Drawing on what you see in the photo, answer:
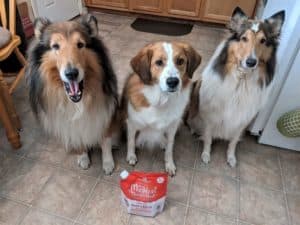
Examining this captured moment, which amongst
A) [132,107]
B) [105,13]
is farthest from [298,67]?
[105,13]

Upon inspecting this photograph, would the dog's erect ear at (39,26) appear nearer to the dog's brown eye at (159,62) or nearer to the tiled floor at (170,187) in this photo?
the dog's brown eye at (159,62)

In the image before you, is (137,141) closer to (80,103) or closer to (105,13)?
(80,103)

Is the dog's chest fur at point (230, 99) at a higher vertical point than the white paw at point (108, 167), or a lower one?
higher

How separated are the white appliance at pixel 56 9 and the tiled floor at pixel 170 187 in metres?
1.83

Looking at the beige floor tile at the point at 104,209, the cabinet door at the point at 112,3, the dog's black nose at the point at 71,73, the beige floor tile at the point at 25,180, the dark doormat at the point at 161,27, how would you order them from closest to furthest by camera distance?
the dog's black nose at the point at 71,73, the beige floor tile at the point at 104,209, the beige floor tile at the point at 25,180, the dark doormat at the point at 161,27, the cabinet door at the point at 112,3

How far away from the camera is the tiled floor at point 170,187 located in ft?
5.03

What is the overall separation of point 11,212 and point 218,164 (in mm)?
1404

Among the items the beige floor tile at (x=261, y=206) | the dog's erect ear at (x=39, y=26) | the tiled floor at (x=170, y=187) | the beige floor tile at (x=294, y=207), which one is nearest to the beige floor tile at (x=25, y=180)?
the tiled floor at (x=170, y=187)

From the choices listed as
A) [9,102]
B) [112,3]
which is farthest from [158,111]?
[112,3]

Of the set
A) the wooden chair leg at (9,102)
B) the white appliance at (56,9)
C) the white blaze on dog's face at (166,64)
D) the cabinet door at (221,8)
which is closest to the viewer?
the white blaze on dog's face at (166,64)

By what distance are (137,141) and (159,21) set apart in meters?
2.59

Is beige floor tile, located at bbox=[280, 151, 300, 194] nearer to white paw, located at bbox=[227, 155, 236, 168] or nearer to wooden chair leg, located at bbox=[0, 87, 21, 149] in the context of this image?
white paw, located at bbox=[227, 155, 236, 168]

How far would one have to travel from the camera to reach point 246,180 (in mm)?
1781

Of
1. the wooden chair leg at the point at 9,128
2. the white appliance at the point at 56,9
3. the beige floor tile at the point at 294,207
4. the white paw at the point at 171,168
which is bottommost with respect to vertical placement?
the beige floor tile at the point at 294,207
